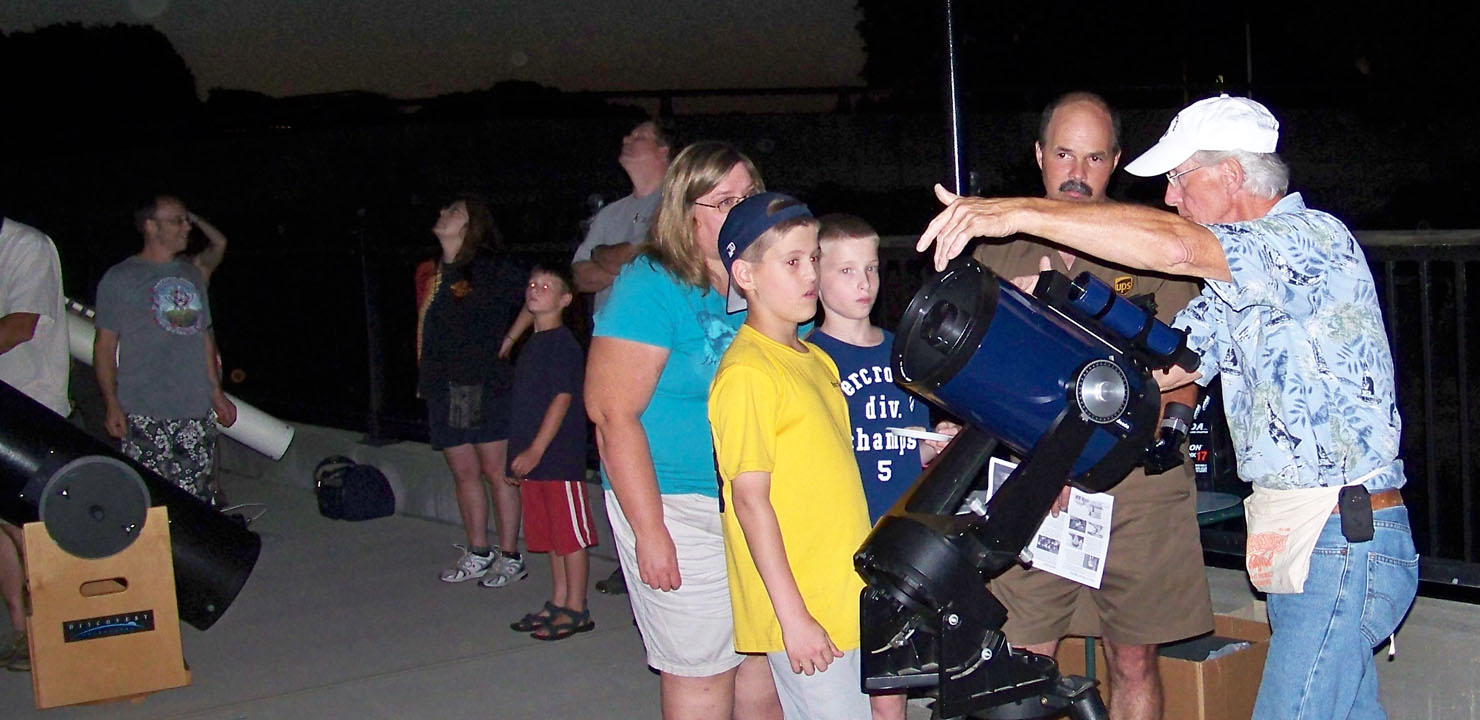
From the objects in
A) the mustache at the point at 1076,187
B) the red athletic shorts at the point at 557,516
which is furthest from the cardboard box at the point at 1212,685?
the red athletic shorts at the point at 557,516

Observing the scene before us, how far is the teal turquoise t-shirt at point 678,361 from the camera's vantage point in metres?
3.12

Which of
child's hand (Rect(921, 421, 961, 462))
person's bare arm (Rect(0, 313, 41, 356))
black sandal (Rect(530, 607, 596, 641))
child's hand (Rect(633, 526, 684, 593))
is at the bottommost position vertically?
black sandal (Rect(530, 607, 596, 641))

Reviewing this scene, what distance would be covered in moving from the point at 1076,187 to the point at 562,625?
2898 millimetres

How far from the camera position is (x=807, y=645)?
2699mm

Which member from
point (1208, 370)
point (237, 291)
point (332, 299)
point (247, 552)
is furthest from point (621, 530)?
point (237, 291)

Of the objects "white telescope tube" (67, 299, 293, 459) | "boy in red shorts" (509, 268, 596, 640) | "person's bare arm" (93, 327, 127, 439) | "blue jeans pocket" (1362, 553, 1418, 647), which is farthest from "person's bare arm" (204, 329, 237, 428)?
"blue jeans pocket" (1362, 553, 1418, 647)

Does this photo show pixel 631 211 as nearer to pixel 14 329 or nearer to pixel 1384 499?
pixel 14 329

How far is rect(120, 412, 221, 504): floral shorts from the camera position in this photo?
19.8ft

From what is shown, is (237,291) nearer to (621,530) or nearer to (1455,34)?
(621,530)

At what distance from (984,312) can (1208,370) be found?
2.34ft

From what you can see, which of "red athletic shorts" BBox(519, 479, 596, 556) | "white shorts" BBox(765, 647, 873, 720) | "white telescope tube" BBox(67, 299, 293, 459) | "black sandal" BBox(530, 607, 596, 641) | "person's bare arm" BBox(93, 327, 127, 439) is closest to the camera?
"white shorts" BBox(765, 647, 873, 720)

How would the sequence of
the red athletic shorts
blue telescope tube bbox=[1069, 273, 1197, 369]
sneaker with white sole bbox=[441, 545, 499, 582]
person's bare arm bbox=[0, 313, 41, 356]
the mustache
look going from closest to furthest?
blue telescope tube bbox=[1069, 273, 1197, 369] → the mustache → person's bare arm bbox=[0, 313, 41, 356] → the red athletic shorts → sneaker with white sole bbox=[441, 545, 499, 582]

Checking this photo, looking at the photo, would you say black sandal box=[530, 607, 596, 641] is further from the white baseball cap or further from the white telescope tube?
the white telescope tube

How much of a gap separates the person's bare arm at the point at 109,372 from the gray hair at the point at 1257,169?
4967 mm
